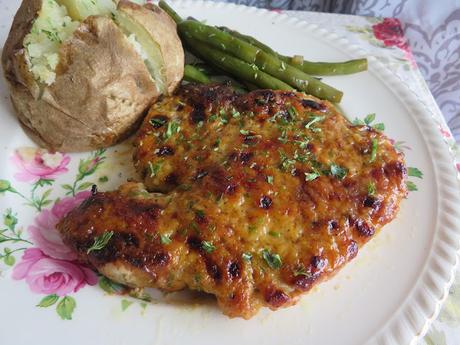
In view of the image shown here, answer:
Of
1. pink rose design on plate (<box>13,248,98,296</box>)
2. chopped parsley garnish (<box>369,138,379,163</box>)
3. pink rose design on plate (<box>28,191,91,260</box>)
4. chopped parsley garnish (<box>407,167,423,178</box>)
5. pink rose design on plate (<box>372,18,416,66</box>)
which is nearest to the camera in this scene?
pink rose design on plate (<box>13,248,98,296</box>)

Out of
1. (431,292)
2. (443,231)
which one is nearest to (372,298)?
(431,292)

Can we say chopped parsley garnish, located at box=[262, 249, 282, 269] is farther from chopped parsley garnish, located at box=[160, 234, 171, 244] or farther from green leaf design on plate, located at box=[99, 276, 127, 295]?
green leaf design on plate, located at box=[99, 276, 127, 295]

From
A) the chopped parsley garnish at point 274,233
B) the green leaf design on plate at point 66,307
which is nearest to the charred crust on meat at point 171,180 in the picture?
the chopped parsley garnish at point 274,233

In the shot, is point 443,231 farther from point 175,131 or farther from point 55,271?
point 55,271

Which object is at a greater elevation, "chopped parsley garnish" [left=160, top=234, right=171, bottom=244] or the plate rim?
the plate rim

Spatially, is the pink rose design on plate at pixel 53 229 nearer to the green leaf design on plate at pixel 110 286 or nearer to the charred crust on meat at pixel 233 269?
the green leaf design on plate at pixel 110 286

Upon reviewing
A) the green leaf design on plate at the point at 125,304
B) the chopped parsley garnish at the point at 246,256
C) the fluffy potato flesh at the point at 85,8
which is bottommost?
the green leaf design on plate at the point at 125,304

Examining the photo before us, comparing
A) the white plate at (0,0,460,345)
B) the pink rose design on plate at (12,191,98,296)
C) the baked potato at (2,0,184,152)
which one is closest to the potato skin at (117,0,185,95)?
the baked potato at (2,0,184,152)
